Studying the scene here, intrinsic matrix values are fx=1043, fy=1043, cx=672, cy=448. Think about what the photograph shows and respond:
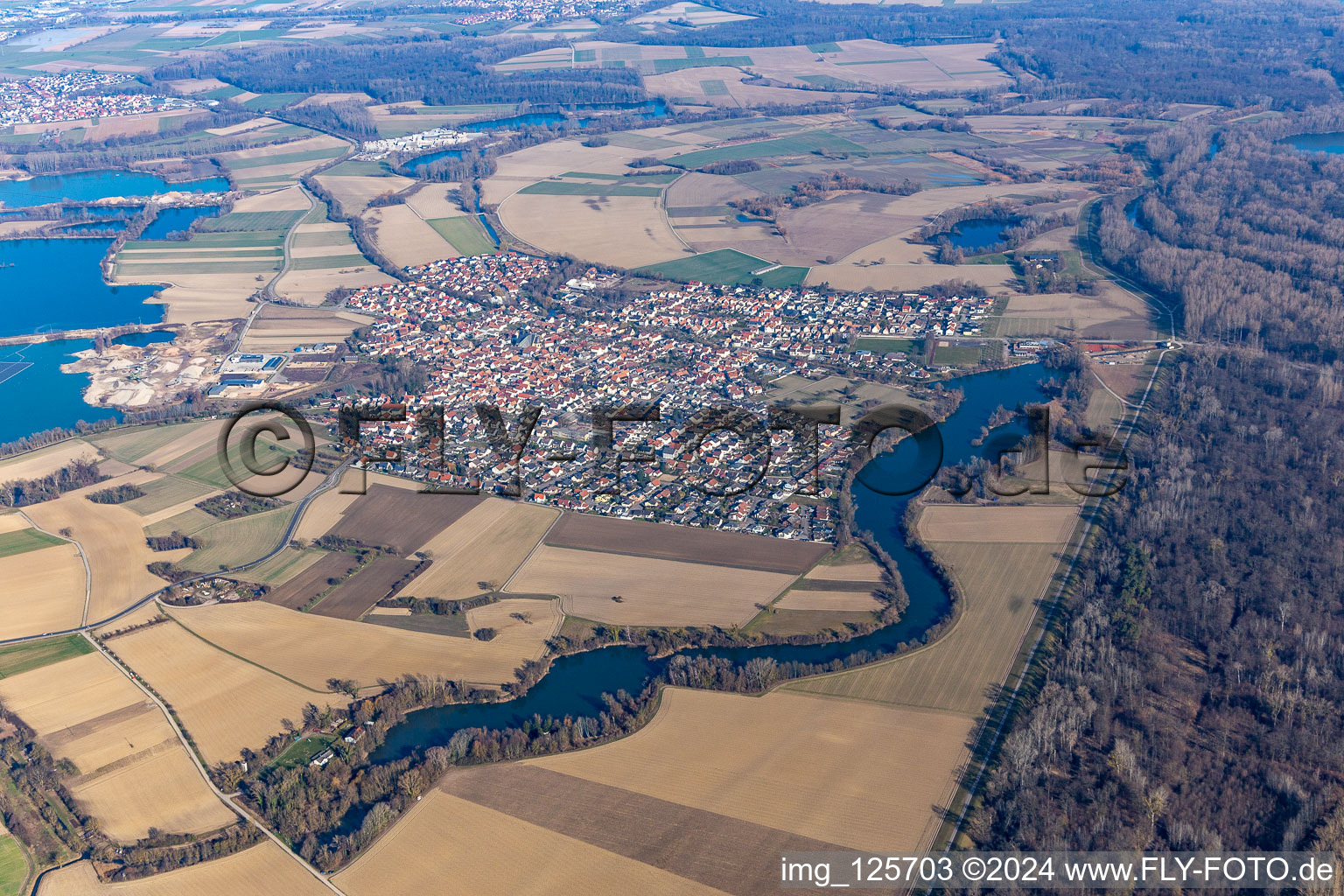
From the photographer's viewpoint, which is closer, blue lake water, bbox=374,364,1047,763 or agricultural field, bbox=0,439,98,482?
blue lake water, bbox=374,364,1047,763

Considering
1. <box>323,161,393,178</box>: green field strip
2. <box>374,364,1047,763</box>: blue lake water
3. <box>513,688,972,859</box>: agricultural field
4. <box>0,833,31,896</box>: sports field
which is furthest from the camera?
<box>323,161,393,178</box>: green field strip

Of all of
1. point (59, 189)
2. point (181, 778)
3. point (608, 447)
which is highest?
point (59, 189)

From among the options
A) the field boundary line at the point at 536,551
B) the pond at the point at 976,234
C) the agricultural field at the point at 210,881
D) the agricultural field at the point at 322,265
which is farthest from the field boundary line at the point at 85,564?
the pond at the point at 976,234

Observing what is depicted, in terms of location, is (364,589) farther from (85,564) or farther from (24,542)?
(24,542)

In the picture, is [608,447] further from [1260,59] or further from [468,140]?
[1260,59]

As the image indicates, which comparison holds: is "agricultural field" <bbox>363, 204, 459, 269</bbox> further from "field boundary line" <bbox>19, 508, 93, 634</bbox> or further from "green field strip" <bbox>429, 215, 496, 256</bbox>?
"field boundary line" <bbox>19, 508, 93, 634</bbox>

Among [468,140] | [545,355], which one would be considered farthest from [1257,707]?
[468,140]

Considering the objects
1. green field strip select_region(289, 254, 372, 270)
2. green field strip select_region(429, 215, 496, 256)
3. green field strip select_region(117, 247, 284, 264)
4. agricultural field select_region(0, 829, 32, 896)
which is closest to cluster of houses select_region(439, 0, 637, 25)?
green field strip select_region(429, 215, 496, 256)
